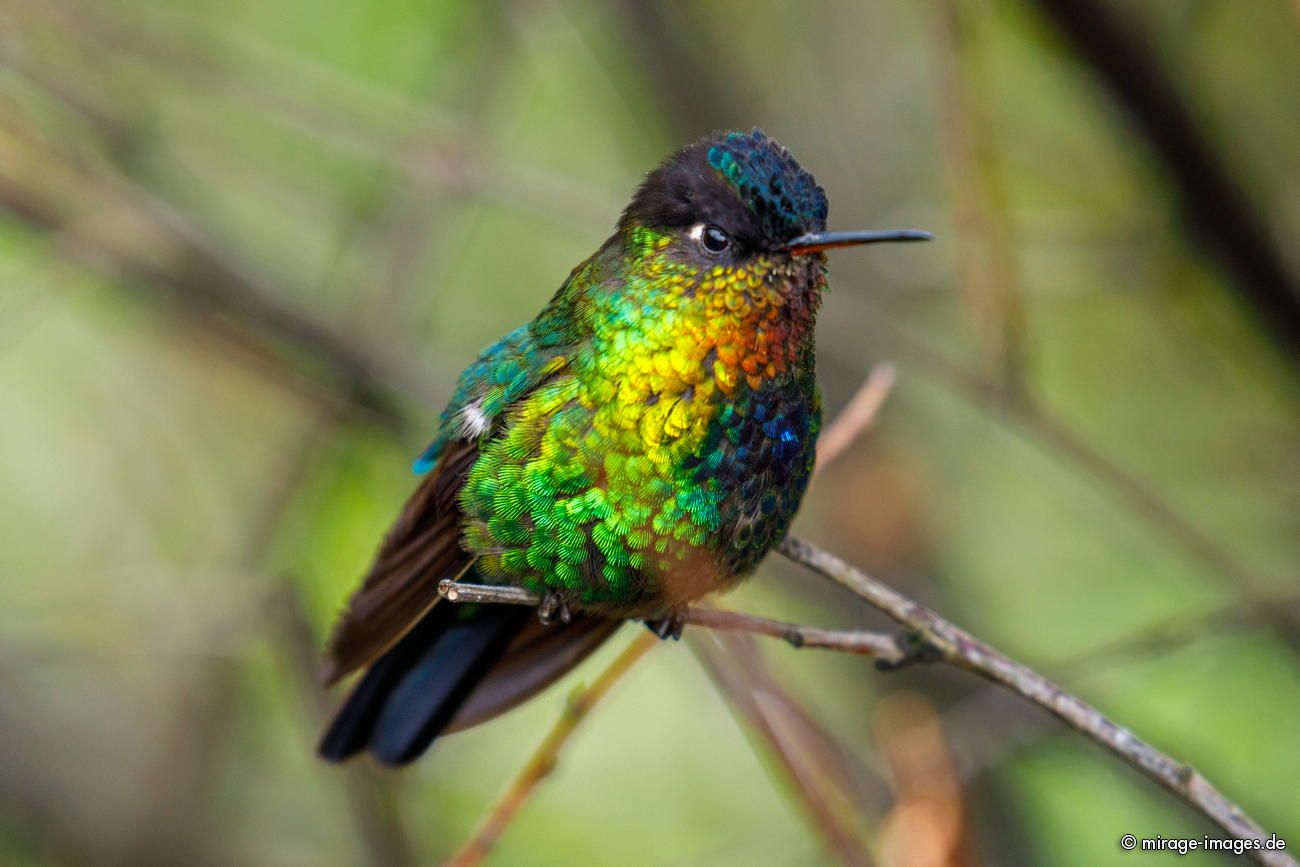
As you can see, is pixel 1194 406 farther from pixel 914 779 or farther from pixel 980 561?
pixel 914 779

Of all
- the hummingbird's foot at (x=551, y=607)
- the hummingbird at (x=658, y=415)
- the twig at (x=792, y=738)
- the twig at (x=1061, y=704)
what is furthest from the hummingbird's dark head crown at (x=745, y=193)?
the twig at (x=792, y=738)

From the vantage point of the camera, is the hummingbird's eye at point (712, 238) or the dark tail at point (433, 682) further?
the dark tail at point (433, 682)

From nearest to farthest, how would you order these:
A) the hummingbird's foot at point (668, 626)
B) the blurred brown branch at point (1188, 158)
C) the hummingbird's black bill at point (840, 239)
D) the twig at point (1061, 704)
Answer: the twig at point (1061, 704) < the hummingbird's black bill at point (840, 239) < the hummingbird's foot at point (668, 626) < the blurred brown branch at point (1188, 158)

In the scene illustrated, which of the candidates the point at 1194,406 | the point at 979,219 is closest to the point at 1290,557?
the point at 1194,406

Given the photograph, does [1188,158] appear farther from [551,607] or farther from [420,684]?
[420,684]

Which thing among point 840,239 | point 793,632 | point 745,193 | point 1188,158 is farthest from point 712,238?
point 1188,158

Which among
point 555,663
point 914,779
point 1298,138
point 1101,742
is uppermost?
point 1298,138

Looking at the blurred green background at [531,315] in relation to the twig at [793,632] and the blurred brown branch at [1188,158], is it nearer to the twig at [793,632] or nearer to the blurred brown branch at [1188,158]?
the blurred brown branch at [1188,158]

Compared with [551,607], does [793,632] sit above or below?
above
